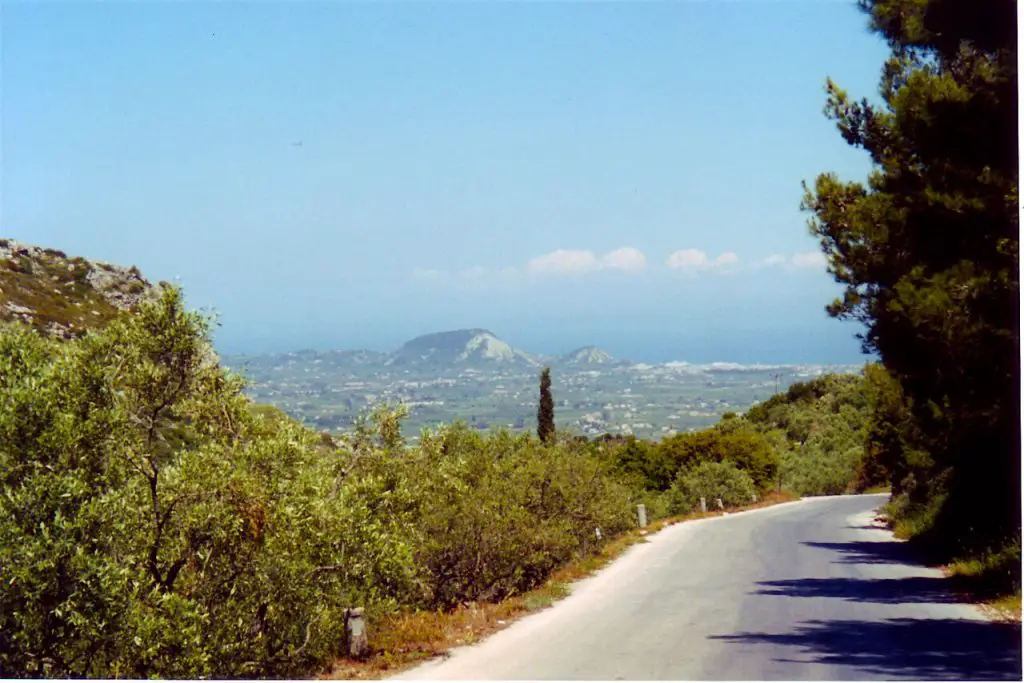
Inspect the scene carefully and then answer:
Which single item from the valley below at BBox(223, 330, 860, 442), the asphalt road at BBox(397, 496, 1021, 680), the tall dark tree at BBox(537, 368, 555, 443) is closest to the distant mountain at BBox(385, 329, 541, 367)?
the valley below at BBox(223, 330, 860, 442)

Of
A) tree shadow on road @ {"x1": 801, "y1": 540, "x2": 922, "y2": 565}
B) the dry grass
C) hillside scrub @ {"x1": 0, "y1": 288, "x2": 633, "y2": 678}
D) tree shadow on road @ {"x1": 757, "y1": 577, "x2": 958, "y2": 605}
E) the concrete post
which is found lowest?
tree shadow on road @ {"x1": 801, "y1": 540, "x2": 922, "y2": 565}

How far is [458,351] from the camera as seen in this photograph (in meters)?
34.9

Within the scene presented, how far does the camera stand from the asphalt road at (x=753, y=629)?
9461mm

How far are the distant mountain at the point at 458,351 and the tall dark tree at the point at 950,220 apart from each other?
1505cm

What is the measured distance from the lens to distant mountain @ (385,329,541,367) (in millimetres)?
30094

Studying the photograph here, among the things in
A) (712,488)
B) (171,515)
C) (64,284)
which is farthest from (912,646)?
(64,284)

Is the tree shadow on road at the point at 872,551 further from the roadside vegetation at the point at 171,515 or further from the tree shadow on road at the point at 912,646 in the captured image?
the roadside vegetation at the point at 171,515

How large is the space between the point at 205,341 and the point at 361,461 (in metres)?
2.51

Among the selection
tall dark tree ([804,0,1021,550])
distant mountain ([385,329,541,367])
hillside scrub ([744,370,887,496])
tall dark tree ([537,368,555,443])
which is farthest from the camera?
hillside scrub ([744,370,887,496])

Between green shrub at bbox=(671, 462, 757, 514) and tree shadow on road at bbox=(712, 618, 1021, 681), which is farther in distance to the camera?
green shrub at bbox=(671, 462, 757, 514)

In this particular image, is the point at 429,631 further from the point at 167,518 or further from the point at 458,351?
the point at 458,351

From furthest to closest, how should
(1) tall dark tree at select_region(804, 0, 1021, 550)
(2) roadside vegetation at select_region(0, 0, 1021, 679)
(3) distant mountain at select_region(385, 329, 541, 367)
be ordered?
(3) distant mountain at select_region(385, 329, 541, 367)
(1) tall dark tree at select_region(804, 0, 1021, 550)
(2) roadside vegetation at select_region(0, 0, 1021, 679)

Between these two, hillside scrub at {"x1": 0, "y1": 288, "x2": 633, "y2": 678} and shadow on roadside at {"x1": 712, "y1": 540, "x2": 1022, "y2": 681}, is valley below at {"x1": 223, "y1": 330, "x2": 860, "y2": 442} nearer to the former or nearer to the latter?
hillside scrub at {"x1": 0, "y1": 288, "x2": 633, "y2": 678}

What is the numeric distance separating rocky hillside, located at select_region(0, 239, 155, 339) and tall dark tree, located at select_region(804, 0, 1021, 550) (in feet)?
74.9
